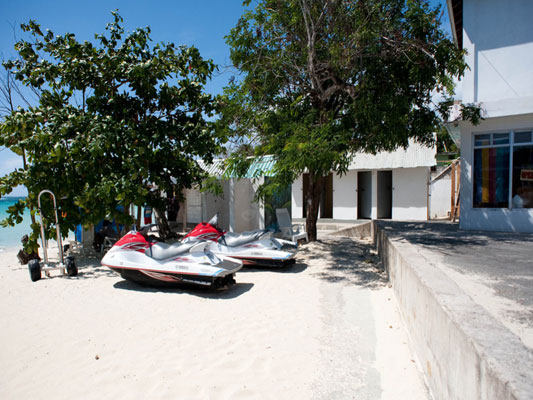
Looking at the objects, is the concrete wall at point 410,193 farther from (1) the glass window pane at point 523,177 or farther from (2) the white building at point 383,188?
(1) the glass window pane at point 523,177

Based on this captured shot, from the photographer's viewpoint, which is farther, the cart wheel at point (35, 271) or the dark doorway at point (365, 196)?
the dark doorway at point (365, 196)

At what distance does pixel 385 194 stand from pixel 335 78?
10.0 meters

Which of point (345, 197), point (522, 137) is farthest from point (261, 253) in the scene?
point (345, 197)

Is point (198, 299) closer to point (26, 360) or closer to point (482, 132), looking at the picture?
point (26, 360)

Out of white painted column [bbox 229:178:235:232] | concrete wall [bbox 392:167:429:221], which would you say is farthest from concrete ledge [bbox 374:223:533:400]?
concrete wall [bbox 392:167:429:221]

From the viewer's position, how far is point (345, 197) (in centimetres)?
1692

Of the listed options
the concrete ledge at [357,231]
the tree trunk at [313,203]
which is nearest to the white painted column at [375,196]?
the concrete ledge at [357,231]

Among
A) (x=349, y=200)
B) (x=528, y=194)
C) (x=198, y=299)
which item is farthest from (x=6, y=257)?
(x=528, y=194)

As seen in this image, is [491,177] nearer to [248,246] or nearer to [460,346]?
[248,246]

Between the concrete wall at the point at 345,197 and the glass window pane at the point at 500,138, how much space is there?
7478 mm

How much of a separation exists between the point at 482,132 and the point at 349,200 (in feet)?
25.7

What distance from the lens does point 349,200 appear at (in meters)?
16.8

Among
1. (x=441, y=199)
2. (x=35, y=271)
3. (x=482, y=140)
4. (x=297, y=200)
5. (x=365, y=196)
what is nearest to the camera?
(x=35, y=271)

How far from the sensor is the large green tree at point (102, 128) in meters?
8.21
